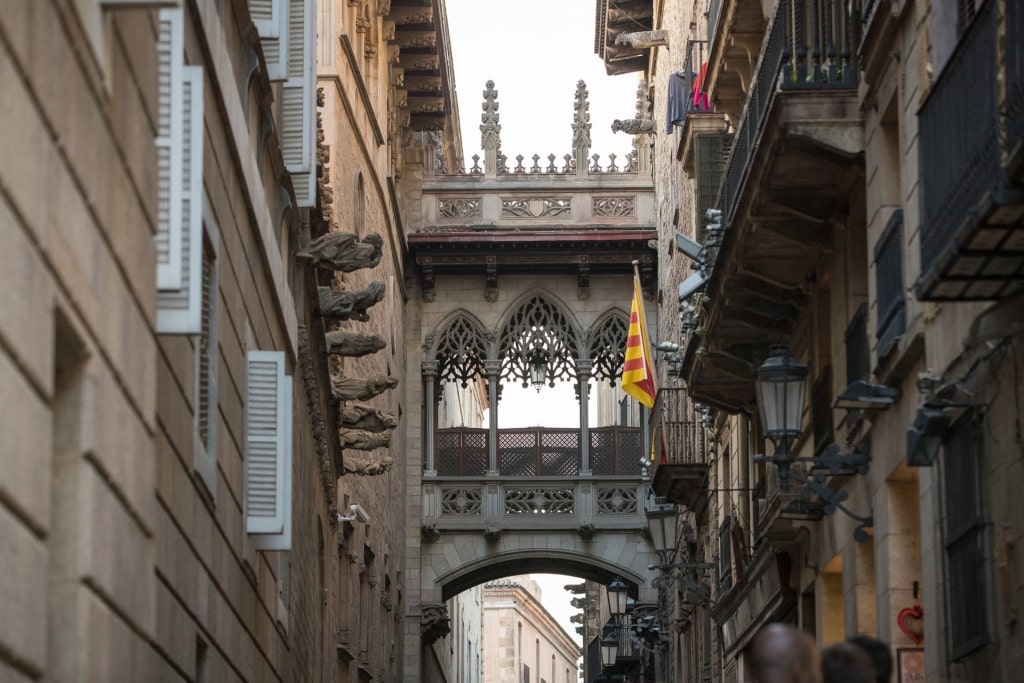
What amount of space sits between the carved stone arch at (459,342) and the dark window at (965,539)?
29204 mm

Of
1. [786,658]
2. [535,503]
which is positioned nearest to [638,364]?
[535,503]

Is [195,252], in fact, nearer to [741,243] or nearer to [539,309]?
[741,243]

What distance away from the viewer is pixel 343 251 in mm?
20828

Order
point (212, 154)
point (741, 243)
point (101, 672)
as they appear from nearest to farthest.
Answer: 1. point (101, 672)
2. point (212, 154)
3. point (741, 243)

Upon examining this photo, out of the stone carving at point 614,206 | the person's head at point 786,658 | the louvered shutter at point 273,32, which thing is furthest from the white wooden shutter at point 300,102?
the stone carving at point 614,206

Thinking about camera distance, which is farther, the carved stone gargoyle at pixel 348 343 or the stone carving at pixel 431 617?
the stone carving at pixel 431 617

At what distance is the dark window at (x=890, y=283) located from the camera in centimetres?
1343

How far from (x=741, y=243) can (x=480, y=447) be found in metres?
23.1

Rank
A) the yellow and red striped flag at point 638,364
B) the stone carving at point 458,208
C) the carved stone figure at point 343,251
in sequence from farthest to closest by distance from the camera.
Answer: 1. the stone carving at point 458,208
2. the yellow and red striped flag at point 638,364
3. the carved stone figure at point 343,251

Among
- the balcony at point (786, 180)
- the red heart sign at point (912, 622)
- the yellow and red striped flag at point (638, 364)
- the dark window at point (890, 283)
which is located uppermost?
the yellow and red striped flag at point (638, 364)

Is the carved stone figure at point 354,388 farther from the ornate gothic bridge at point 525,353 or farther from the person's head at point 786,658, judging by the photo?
the person's head at point 786,658

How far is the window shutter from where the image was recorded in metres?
14.5

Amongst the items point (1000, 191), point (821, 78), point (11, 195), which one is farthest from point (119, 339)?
point (821, 78)

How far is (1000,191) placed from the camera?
8625mm
